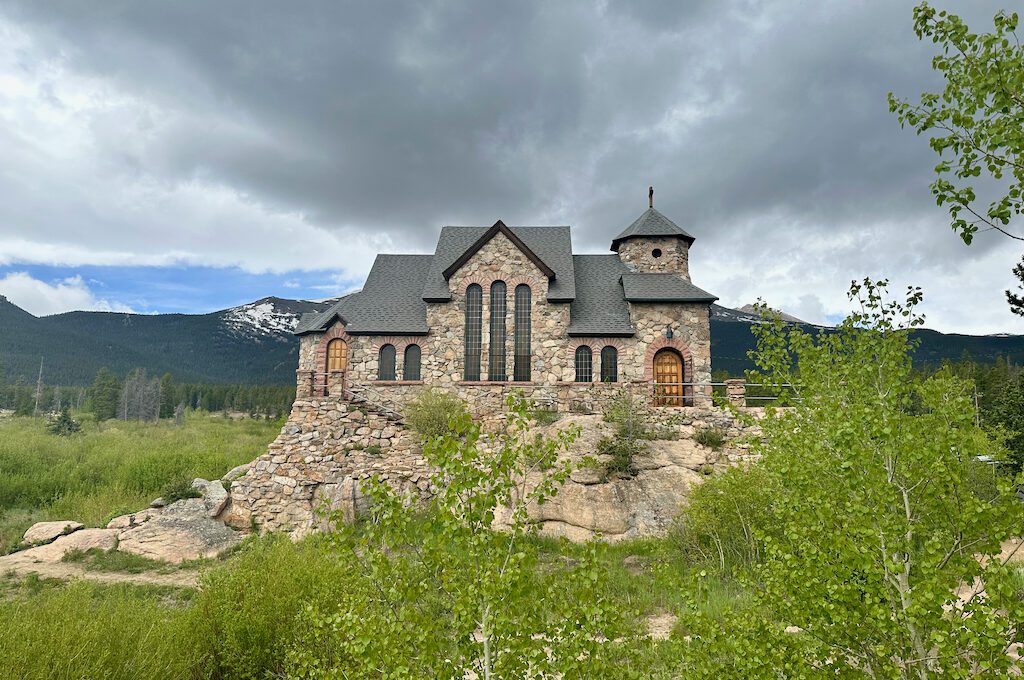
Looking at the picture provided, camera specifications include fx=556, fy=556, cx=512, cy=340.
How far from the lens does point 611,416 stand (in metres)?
18.8

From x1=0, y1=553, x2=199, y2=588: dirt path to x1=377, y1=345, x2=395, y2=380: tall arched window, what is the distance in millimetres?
11750

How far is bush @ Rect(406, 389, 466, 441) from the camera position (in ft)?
61.8

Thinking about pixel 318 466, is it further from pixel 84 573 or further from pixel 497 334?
pixel 497 334

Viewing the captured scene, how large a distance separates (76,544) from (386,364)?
492 inches

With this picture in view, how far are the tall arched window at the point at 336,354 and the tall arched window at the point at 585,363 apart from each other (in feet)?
35.4

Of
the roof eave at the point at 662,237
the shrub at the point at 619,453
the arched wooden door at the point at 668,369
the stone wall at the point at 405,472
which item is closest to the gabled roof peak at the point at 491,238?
the roof eave at the point at 662,237

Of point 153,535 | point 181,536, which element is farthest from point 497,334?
point 153,535

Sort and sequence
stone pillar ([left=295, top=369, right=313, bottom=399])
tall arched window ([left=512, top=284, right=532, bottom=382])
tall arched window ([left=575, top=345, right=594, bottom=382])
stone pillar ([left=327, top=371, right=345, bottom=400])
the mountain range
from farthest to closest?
the mountain range < tall arched window ([left=512, top=284, right=532, bottom=382]) < tall arched window ([left=575, top=345, right=594, bottom=382]) < stone pillar ([left=295, top=369, right=313, bottom=399]) < stone pillar ([left=327, top=371, right=345, bottom=400])

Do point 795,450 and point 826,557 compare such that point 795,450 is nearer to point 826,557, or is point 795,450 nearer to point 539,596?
point 826,557

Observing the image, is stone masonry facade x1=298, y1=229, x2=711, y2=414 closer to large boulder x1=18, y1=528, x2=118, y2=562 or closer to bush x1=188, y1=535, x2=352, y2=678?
large boulder x1=18, y1=528, x2=118, y2=562

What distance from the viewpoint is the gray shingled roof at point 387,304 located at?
25.0 meters

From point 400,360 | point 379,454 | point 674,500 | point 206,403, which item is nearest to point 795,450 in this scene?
point 674,500

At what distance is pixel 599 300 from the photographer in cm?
2556

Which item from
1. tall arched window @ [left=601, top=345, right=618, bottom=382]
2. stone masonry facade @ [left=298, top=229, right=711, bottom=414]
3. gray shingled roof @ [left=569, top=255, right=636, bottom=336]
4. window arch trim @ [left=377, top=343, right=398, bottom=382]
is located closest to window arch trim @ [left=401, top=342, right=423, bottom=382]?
stone masonry facade @ [left=298, top=229, right=711, bottom=414]
